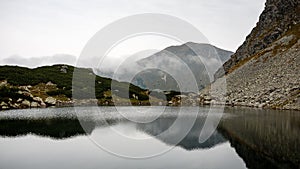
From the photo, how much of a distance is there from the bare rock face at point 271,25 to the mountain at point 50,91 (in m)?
59.0

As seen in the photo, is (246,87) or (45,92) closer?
(246,87)

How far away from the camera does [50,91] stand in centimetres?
13462

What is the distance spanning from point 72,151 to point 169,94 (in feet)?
483

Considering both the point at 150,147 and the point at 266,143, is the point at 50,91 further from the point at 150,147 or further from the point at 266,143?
the point at 266,143

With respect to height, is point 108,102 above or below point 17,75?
below

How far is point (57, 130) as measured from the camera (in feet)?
165

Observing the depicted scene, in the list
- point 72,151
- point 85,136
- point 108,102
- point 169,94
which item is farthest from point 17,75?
point 72,151

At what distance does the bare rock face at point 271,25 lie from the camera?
13800 cm

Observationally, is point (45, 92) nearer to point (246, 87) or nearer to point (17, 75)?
point (17, 75)

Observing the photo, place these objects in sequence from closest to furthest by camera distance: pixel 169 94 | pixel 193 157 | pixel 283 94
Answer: pixel 193 157, pixel 283 94, pixel 169 94

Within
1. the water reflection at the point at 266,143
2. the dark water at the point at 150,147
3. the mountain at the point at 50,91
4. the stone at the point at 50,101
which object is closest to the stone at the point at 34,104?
the mountain at the point at 50,91

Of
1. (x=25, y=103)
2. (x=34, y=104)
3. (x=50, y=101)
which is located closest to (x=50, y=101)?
(x=50, y=101)

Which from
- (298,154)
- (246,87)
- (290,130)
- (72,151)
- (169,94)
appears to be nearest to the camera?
(298,154)

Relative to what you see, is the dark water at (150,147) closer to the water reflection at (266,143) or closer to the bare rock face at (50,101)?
the water reflection at (266,143)
